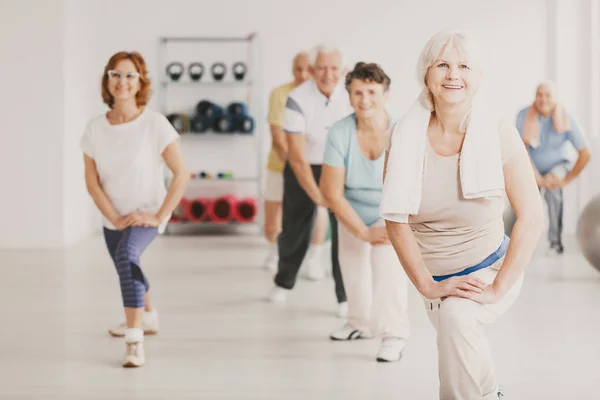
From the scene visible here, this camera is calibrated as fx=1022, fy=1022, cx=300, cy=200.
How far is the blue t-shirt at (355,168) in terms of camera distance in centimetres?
450

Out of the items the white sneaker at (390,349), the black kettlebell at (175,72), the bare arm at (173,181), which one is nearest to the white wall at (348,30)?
the black kettlebell at (175,72)

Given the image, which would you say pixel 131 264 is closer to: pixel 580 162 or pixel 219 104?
pixel 580 162

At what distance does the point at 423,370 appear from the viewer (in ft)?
14.4

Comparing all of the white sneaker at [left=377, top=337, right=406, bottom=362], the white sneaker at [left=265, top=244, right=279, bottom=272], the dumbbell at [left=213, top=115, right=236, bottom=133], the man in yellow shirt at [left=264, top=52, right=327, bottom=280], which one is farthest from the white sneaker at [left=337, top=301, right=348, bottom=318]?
the dumbbell at [left=213, top=115, right=236, bottom=133]

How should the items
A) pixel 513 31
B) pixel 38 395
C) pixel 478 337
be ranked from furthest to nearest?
1. pixel 513 31
2. pixel 38 395
3. pixel 478 337

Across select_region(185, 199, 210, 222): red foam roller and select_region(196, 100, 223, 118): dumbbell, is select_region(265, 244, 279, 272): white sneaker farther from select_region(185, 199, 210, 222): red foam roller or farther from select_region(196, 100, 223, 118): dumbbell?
select_region(196, 100, 223, 118): dumbbell

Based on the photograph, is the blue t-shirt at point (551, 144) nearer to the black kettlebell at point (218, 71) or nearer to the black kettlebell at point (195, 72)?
the black kettlebell at point (218, 71)

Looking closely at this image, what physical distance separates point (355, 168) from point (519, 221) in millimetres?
1582

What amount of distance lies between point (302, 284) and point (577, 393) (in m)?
3.00

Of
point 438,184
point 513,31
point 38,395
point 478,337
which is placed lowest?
point 38,395

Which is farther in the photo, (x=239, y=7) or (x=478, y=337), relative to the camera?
(x=239, y=7)

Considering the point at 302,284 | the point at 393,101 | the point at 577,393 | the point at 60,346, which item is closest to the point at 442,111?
the point at 577,393

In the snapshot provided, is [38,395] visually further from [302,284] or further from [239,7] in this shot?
[239,7]

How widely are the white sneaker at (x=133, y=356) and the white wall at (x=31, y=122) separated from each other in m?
4.23
